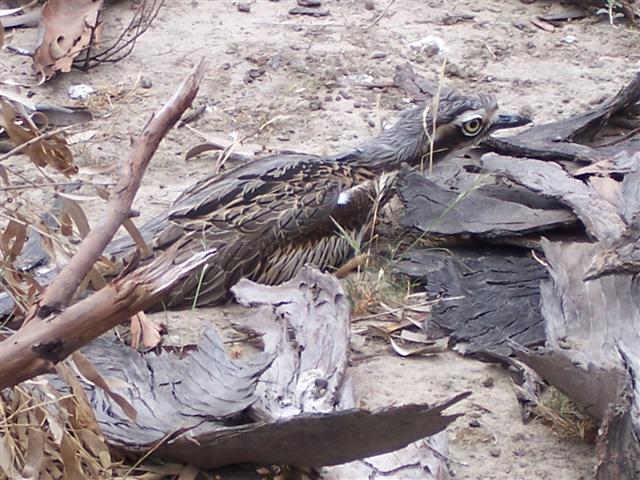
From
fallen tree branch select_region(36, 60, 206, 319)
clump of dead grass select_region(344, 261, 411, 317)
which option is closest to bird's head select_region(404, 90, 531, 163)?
clump of dead grass select_region(344, 261, 411, 317)

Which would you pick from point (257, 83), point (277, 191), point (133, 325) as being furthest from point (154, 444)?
point (257, 83)

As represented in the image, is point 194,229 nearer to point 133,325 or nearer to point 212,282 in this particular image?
point 212,282

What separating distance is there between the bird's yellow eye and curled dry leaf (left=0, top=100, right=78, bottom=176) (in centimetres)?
262

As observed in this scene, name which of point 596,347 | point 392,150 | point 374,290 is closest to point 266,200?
point 374,290

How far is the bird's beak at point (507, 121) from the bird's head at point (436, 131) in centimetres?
1

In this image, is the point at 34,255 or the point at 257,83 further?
the point at 257,83

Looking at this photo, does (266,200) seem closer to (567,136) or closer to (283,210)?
(283,210)

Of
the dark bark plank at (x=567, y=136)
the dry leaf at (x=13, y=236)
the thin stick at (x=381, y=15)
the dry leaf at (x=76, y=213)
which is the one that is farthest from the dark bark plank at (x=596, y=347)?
the thin stick at (x=381, y=15)

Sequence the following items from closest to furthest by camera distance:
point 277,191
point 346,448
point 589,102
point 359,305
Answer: point 346,448, point 359,305, point 277,191, point 589,102

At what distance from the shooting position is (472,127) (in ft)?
18.1

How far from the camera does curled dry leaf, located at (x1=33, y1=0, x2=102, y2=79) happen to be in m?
6.44

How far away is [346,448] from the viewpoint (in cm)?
321

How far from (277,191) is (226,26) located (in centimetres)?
246

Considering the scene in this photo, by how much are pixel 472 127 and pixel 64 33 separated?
238cm
